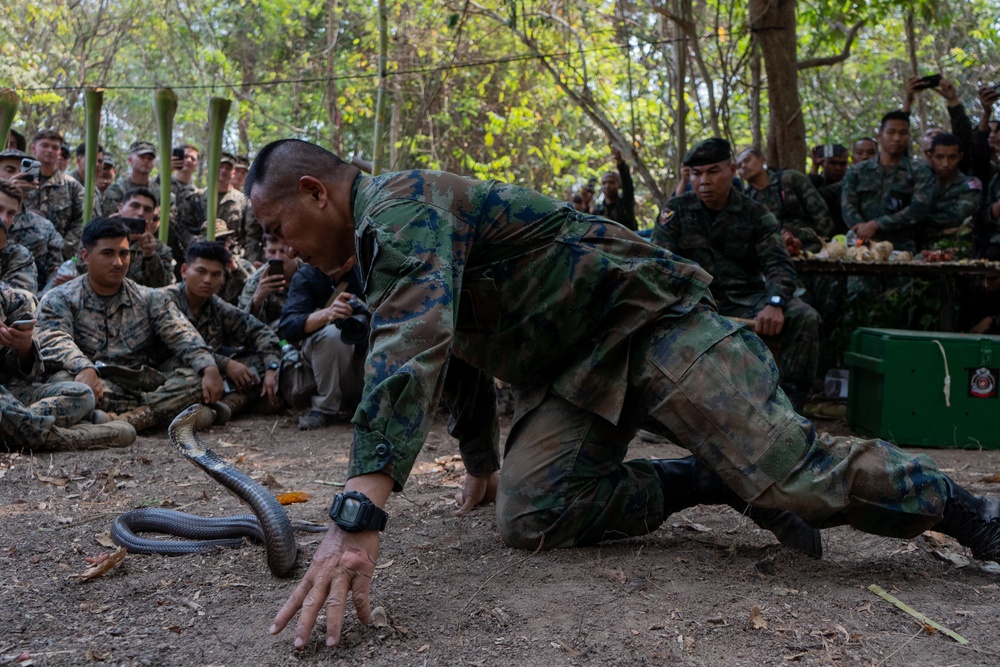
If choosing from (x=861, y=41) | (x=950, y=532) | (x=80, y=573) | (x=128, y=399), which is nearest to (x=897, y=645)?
(x=950, y=532)

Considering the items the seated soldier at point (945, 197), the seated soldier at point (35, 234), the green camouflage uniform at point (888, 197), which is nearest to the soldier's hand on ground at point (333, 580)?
the seated soldier at point (35, 234)

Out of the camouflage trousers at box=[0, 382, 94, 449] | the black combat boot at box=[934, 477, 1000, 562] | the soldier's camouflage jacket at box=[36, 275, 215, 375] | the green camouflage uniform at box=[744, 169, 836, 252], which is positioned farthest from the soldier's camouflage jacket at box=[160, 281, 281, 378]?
the black combat boot at box=[934, 477, 1000, 562]

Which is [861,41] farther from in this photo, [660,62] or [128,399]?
[128,399]

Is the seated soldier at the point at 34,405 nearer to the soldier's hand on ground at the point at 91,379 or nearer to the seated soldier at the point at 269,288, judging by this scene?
the soldier's hand on ground at the point at 91,379

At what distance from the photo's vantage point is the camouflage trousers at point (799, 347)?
591 centimetres

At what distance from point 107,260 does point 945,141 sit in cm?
684

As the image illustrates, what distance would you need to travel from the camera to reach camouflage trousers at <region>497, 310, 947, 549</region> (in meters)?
2.56

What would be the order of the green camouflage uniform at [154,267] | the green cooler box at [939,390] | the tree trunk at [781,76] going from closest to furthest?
the green cooler box at [939,390] < the green camouflage uniform at [154,267] < the tree trunk at [781,76]

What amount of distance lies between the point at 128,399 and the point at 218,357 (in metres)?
0.74

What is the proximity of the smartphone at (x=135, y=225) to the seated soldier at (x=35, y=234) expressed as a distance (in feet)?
2.64

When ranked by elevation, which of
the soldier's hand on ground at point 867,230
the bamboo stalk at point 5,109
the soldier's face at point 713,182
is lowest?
the soldier's hand on ground at point 867,230

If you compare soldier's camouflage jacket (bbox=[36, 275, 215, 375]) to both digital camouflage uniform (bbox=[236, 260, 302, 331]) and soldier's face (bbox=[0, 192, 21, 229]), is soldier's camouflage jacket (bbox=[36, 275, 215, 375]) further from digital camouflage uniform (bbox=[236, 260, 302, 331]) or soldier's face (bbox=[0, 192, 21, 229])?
soldier's face (bbox=[0, 192, 21, 229])

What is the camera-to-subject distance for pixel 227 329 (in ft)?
22.7

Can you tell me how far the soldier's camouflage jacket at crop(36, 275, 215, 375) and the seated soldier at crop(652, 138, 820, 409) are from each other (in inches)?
137
